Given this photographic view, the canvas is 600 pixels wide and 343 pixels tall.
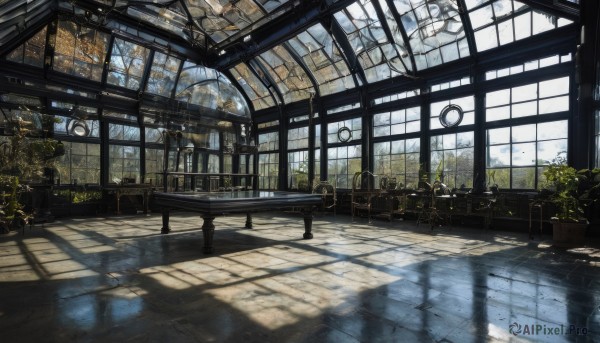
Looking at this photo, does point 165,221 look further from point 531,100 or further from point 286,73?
point 531,100

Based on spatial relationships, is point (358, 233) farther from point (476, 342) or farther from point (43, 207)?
point (43, 207)

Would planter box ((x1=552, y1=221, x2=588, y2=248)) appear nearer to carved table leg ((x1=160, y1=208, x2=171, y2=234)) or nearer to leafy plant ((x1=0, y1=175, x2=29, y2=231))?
carved table leg ((x1=160, y1=208, x2=171, y2=234))

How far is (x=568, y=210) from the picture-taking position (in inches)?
198

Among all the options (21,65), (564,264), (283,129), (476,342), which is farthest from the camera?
(283,129)

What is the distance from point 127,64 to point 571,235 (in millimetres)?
11112

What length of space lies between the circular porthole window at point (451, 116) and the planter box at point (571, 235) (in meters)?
3.41

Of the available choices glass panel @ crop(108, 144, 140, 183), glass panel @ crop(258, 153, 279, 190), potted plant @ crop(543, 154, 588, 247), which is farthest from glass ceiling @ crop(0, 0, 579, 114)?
potted plant @ crop(543, 154, 588, 247)

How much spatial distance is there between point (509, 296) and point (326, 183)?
7019 millimetres

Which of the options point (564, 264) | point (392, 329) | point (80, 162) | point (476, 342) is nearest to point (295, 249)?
point (392, 329)

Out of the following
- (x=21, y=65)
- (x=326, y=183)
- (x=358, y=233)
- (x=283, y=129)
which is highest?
(x=21, y=65)

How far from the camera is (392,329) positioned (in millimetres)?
2117

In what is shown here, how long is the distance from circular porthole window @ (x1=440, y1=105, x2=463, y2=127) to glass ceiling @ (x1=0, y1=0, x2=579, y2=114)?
45.5 inches

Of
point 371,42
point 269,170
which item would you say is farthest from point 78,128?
point 371,42

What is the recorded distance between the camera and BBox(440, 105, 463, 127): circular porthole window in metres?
7.66
